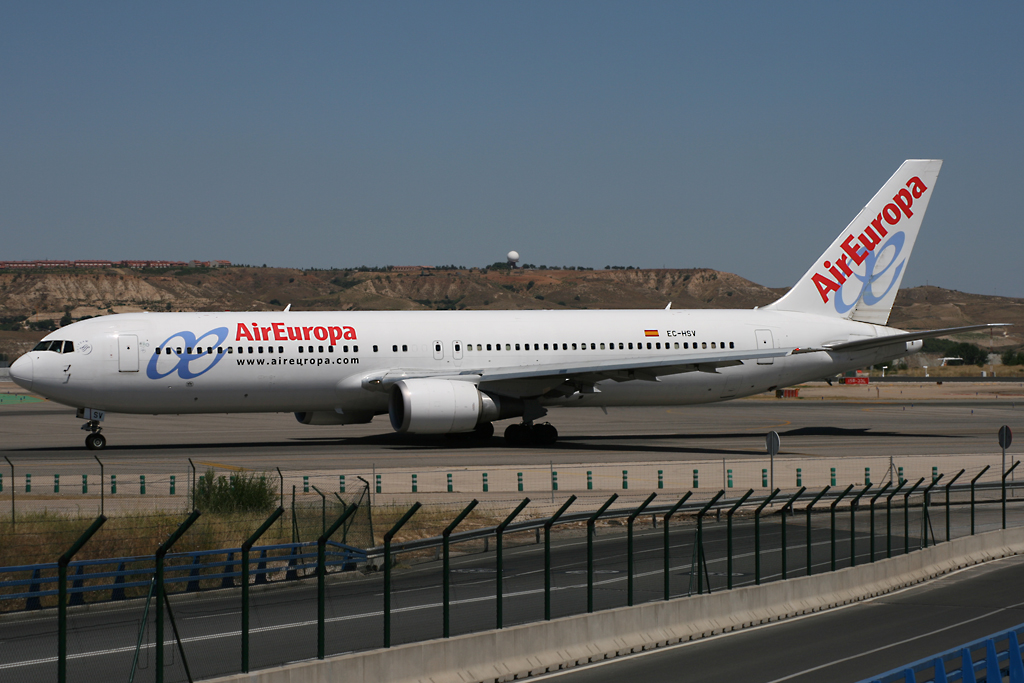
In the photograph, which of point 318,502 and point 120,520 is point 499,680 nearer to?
point 318,502

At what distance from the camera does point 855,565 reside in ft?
65.1

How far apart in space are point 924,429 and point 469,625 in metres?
40.8

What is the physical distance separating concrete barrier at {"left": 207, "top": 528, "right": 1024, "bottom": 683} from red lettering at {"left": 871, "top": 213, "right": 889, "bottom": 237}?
28.7 m

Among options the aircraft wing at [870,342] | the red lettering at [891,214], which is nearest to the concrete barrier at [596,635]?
the aircraft wing at [870,342]

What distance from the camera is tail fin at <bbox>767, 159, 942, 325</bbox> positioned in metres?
47.9

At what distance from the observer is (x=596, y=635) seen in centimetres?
1523

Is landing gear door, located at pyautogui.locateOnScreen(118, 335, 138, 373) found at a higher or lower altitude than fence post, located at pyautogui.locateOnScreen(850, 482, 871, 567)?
higher

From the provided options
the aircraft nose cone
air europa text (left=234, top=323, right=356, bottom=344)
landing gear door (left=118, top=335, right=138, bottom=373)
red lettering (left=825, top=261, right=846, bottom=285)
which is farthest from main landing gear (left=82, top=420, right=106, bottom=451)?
red lettering (left=825, top=261, right=846, bottom=285)

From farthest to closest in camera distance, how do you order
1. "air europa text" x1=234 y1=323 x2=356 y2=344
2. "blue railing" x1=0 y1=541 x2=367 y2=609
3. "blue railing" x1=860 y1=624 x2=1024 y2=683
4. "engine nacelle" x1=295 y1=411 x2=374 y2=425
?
"engine nacelle" x1=295 y1=411 x2=374 y2=425, "air europa text" x1=234 y1=323 x2=356 y2=344, "blue railing" x1=0 y1=541 x2=367 y2=609, "blue railing" x1=860 y1=624 x2=1024 y2=683

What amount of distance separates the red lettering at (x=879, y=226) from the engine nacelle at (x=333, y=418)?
22.7 metres

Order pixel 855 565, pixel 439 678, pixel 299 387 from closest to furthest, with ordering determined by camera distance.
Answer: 1. pixel 439 678
2. pixel 855 565
3. pixel 299 387

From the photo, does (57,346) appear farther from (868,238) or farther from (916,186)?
(916,186)

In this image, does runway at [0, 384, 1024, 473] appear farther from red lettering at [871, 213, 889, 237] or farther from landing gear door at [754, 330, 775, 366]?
red lettering at [871, 213, 889, 237]

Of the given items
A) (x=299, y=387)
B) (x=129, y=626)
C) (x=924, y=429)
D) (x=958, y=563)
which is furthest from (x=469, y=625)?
(x=924, y=429)
